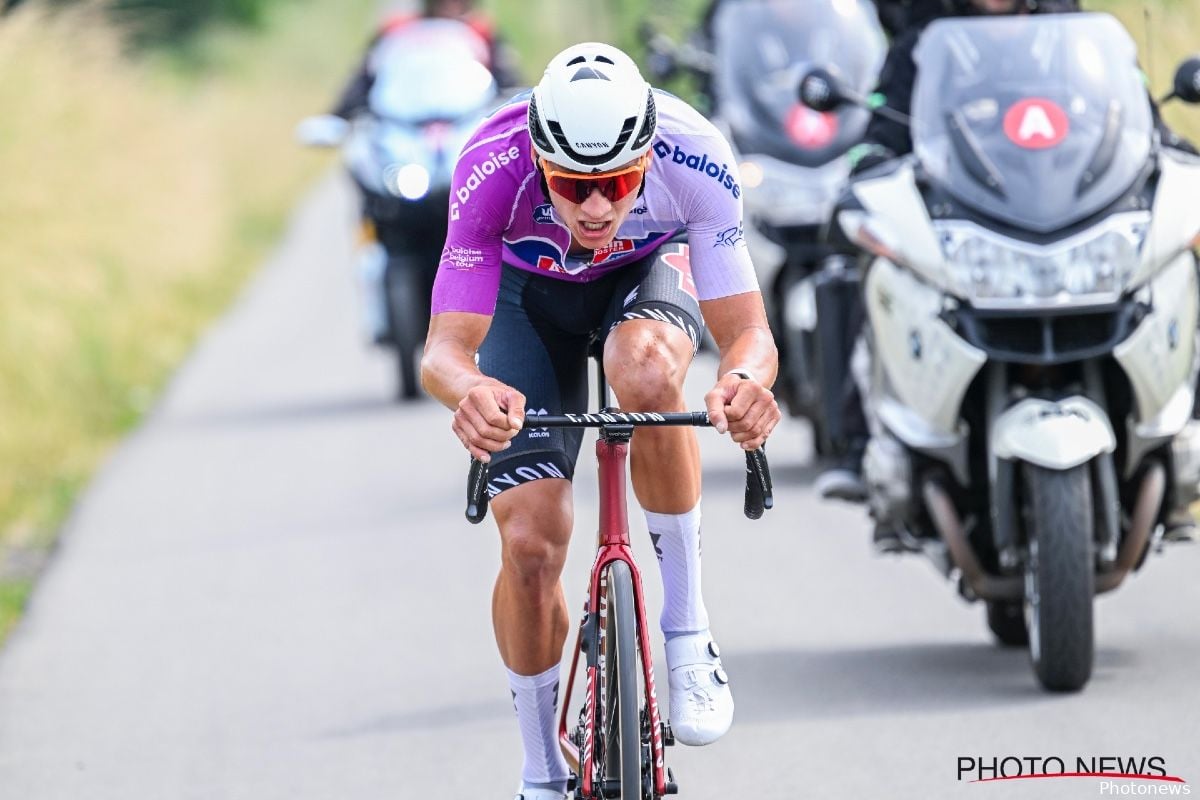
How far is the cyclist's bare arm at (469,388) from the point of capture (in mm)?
5207

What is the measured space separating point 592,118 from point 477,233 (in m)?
0.57

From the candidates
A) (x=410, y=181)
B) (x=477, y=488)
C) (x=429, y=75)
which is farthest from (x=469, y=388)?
(x=429, y=75)

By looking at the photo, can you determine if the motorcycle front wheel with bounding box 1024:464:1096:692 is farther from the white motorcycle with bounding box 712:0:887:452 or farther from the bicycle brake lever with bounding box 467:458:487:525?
the white motorcycle with bounding box 712:0:887:452

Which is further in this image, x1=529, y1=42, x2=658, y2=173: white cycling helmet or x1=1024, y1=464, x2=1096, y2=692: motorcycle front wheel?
x1=1024, y1=464, x2=1096, y2=692: motorcycle front wheel

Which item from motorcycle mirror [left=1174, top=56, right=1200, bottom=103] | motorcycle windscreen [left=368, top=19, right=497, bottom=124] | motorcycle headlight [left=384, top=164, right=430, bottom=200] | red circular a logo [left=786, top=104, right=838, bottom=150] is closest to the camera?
motorcycle mirror [left=1174, top=56, right=1200, bottom=103]

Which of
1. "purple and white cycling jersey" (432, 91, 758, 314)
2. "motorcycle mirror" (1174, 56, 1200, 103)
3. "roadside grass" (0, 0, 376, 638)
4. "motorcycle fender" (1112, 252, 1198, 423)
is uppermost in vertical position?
"purple and white cycling jersey" (432, 91, 758, 314)

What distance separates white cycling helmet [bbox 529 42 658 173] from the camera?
5.44 metres

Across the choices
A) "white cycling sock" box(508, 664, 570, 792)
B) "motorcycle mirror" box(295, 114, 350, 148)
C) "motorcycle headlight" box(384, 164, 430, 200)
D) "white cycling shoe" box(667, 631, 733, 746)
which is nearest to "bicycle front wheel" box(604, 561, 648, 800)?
"white cycling shoe" box(667, 631, 733, 746)

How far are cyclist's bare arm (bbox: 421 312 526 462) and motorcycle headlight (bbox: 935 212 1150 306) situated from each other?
71.8 inches

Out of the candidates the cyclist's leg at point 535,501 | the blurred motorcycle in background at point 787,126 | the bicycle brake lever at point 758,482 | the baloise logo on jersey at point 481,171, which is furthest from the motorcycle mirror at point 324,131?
the bicycle brake lever at point 758,482

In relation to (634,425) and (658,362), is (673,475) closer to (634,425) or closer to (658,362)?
(658,362)

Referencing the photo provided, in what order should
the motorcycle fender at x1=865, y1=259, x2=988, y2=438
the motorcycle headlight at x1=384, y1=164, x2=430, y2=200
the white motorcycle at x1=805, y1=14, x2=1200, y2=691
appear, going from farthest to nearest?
1. the motorcycle headlight at x1=384, y1=164, x2=430, y2=200
2. the motorcycle fender at x1=865, y1=259, x2=988, y2=438
3. the white motorcycle at x1=805, y1=14, x2=1200, y2=691

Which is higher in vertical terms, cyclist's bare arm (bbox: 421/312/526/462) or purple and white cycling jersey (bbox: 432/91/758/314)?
purple and white cycling jersey (bbox: 432/91/758/314)

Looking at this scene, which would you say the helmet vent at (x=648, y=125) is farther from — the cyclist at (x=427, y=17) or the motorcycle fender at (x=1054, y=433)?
the cyclist at (x=427, y=17)
